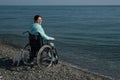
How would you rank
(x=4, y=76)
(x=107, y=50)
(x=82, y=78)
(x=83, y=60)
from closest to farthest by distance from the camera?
(x=4, y=76) → (x=82, y=78) → (x=83, y=60) → (x=107, y=50)

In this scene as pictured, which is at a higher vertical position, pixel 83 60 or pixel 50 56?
pixel 50 56

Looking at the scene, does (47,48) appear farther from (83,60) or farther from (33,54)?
(83,60)

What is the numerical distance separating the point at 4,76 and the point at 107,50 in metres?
11.1

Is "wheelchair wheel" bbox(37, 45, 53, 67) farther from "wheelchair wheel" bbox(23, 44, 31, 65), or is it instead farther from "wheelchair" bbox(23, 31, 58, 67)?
"wheelchair wheel" bbox(23, 44, 31, 65)

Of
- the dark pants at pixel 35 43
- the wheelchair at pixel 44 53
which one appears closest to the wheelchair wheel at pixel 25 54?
the wheelchair at pixel 44 53

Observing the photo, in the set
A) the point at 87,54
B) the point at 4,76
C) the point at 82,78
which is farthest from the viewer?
the point at 87,54

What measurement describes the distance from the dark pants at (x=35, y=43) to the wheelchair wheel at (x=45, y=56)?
21cm

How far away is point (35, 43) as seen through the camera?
9.50 meters

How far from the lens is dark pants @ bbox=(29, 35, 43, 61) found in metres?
9.40

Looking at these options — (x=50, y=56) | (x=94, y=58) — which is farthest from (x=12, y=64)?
(x=94, y=58)

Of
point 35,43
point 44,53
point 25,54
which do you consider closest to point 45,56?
point 44,53

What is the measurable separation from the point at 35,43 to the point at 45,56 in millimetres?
630

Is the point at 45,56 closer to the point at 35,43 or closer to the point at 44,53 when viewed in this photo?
the point at 44,53

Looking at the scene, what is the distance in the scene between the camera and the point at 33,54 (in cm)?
973
